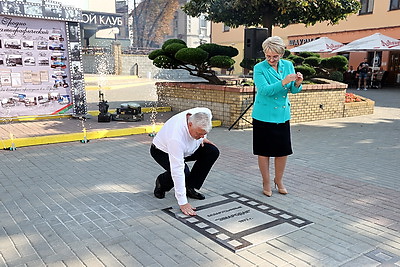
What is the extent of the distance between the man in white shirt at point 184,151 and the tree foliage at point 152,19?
5188 centimetres

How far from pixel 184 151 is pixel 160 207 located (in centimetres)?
73

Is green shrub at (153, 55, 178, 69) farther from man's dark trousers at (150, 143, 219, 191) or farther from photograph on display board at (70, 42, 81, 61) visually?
man's dark trousers at (150, 143, 219, 191)

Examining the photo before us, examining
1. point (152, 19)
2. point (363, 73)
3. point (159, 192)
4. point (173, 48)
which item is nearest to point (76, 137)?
point (159, 192)

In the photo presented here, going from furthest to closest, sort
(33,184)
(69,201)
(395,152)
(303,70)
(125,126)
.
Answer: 1. (303,70)
2. (125,126)
3. (395,152)
4. (33,184)
5. (69,201)

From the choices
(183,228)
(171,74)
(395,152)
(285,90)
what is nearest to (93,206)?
(183,228)

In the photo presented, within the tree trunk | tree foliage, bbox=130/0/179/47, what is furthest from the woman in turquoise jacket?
tree foliage, bbox=130/0/179/47

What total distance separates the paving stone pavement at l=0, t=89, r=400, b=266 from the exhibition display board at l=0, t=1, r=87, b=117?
2311 millimetres

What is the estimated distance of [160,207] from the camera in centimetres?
377

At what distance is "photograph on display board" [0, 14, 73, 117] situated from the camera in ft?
25.2

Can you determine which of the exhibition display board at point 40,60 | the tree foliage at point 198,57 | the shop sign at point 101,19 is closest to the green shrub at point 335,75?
the tree foliage at point 198,57

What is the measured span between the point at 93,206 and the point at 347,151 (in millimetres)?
4539

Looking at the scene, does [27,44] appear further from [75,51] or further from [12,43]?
[75,51]

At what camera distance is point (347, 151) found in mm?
6391

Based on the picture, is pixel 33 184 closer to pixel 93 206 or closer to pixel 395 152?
pixel 93 206
